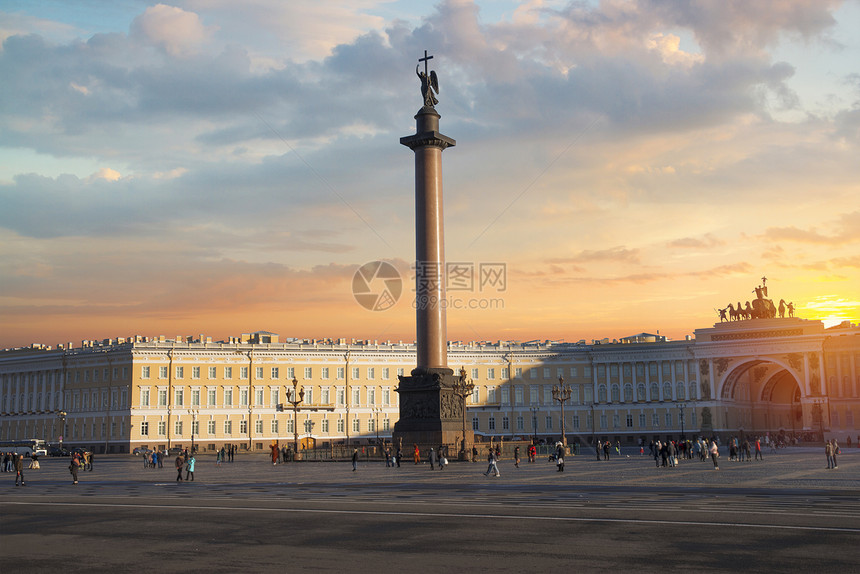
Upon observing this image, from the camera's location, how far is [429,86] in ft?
192

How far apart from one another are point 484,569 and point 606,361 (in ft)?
369

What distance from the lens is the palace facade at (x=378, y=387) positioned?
104 meters

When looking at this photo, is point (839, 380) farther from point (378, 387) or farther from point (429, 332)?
point (429, 332)

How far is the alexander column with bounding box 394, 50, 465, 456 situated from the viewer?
5344 cm

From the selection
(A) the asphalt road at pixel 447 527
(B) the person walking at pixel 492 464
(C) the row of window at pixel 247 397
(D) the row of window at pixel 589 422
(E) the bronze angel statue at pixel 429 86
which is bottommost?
(A) the asphalt road at pixel 447 527

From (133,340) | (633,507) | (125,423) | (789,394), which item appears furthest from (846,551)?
(789,394)

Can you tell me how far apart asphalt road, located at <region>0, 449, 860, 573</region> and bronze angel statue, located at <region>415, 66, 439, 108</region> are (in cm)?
3057

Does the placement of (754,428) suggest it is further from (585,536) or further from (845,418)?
(585,536)

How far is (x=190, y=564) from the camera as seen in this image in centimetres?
1528

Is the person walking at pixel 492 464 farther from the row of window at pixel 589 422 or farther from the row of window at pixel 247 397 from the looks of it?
the row of window at pixel 589 422

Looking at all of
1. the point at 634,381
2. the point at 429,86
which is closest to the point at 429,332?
the point at 429,86

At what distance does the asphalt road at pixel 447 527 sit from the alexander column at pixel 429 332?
59.9 feet

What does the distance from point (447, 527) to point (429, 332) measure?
34.8 meters

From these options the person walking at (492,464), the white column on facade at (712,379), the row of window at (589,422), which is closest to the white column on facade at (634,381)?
the row of window at (589,422)
